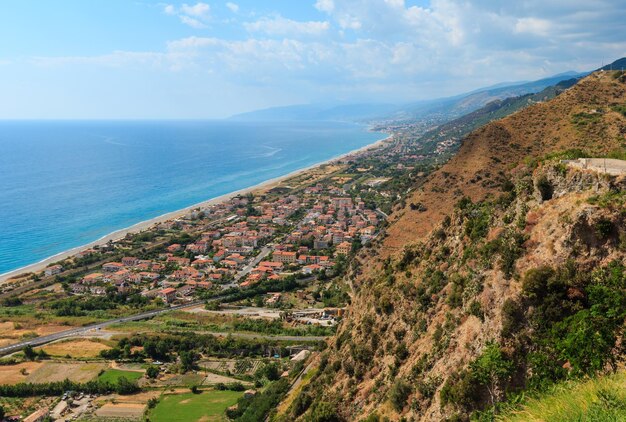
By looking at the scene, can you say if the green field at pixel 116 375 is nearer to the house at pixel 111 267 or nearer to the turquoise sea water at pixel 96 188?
the house at pixel 111 267

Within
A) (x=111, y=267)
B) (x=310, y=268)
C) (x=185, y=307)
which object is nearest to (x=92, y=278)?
(x=111, y=267)

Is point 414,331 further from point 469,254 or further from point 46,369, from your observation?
point 46,369

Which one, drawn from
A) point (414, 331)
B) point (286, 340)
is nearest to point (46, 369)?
point (286, 340)

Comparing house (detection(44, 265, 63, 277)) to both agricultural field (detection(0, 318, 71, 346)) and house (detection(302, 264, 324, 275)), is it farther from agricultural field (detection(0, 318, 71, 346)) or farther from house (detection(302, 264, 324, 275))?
house (detection(302, 264, 324, 275))

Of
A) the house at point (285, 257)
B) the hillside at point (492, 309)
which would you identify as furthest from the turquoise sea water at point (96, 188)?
the hillside at point (492, 309)

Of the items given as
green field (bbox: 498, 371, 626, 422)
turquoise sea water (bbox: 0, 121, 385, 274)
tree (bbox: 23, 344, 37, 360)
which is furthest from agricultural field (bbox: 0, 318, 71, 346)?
green field (bbox: 498, 371, 626, 422)

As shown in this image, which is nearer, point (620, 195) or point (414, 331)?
point (620, 195)
